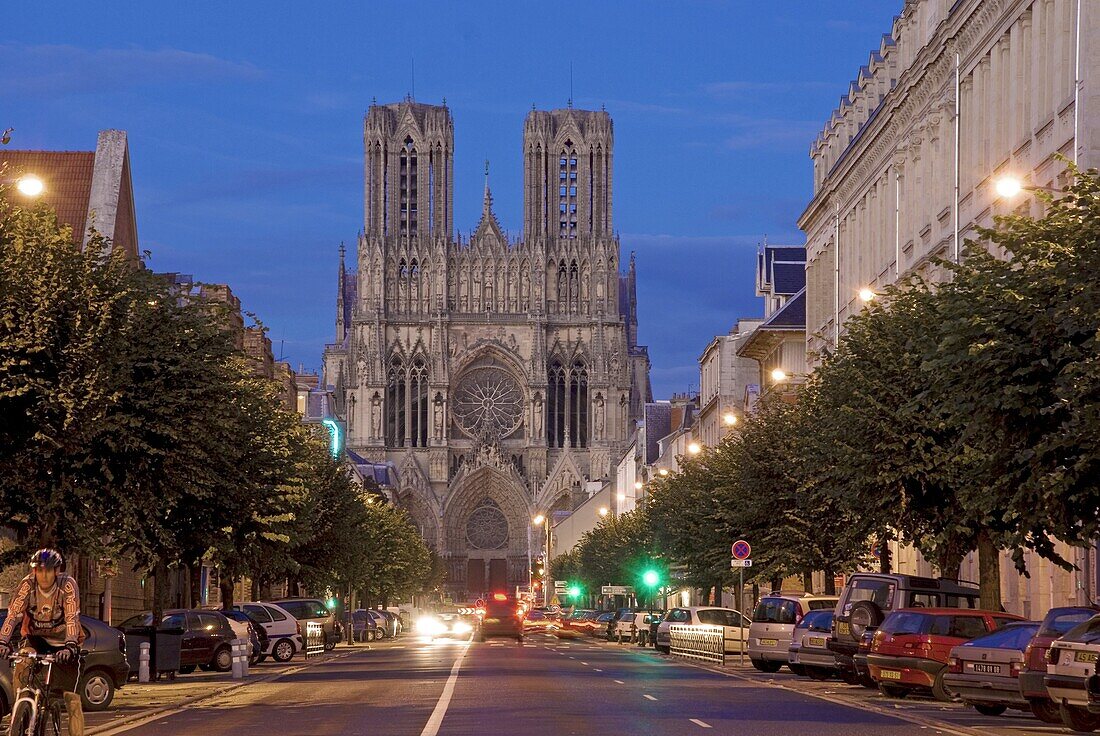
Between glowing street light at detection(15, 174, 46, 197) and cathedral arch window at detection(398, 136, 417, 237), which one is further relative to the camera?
cathedral arch window at detection(398, 136, 417, 237)

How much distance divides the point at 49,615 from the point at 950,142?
1508 inches

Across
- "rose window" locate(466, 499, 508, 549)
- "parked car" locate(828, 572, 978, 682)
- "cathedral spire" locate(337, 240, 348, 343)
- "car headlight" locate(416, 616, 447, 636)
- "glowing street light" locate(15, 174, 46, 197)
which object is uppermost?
"cathedral spire" locate(337, 240, 348, 343)

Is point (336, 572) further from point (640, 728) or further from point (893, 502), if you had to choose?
point (640, 728)

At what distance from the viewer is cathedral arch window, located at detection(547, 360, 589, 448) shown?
159500mm

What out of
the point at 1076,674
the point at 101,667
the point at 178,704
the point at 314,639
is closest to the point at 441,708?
the point at 101,667

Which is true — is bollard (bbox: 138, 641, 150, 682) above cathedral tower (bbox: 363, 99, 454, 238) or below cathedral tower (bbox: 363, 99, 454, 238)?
below

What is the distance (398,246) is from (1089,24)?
124 meters

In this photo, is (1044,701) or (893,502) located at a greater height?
(893,502)

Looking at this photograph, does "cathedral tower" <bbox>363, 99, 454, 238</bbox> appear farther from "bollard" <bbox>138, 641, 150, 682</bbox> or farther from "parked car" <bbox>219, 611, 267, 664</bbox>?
"bollard" <bbox>138, 641, 150, 682</bbox>

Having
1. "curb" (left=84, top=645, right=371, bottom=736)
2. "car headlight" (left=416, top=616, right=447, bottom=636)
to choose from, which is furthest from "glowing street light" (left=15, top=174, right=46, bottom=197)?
"car headlight" (left=416, top=616, right=447, bottom=636)

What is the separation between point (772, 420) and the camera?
176 feet

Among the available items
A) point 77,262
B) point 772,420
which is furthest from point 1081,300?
point 772,420

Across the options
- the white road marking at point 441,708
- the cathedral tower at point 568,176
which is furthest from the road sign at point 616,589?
the white road marking at point 441,708

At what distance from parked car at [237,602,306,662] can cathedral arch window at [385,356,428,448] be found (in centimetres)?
10691
